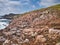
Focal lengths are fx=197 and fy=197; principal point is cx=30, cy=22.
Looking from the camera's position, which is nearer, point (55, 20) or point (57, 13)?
point (55, 20)

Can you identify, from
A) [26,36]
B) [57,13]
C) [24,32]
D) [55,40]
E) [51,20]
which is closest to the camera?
[55,40]

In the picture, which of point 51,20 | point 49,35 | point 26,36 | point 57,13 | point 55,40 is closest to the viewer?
point 55,40

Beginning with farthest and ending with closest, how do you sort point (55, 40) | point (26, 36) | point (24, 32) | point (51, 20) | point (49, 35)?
point (51, 20) → point (24, 32) → point (26, 36) → point (49, 35) → point (55, 40)

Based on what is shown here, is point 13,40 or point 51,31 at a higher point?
point 51,31

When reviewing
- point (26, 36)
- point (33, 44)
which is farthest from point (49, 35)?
point (26, 36)

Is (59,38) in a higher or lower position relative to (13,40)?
higher

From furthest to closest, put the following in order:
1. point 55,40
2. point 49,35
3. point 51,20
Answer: point 51,20 < point 49,35 < point 55,40

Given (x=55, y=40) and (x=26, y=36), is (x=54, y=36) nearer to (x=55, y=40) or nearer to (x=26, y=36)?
(x=55, y=40)

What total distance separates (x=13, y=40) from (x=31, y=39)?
13.1ft

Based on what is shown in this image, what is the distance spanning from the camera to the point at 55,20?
39469 millimetres

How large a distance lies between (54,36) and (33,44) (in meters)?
3.52

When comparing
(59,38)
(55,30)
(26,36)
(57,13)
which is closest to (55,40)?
(59,38)

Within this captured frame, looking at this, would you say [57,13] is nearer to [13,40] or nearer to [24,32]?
[24,32]

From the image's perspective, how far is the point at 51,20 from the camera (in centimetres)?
4044
